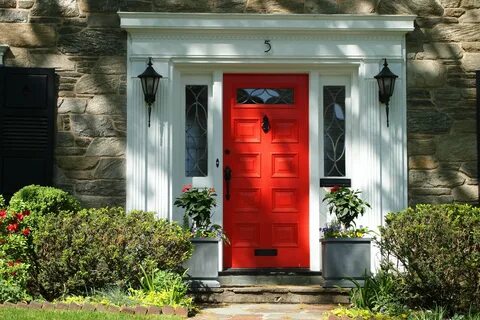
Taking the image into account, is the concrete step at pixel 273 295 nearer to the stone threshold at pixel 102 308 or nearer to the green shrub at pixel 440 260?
the green shrub at pixel 440 260

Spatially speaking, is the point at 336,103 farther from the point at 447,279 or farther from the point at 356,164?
the point at 447,279

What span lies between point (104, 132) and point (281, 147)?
6.03 ft

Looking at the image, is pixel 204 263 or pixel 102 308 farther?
pixel 204 263

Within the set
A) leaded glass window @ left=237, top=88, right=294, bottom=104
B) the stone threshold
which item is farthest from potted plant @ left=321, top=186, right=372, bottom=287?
the stone threshold

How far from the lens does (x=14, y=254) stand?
6.25 meters

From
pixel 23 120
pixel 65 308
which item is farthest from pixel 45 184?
pixel 65 308

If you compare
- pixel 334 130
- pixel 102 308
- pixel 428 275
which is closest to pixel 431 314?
pixel 428 275

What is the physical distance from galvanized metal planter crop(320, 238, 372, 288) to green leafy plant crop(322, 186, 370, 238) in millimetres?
129

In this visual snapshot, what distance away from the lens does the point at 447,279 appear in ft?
19.3

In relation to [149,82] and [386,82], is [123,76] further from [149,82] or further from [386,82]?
[386,82]

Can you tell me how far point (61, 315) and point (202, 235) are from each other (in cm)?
198

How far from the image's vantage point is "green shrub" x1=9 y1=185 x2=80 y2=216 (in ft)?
22.2

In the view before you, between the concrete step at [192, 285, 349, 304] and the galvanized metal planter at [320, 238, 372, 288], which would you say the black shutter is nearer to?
the concrete step at [192, 285, 349, 304]

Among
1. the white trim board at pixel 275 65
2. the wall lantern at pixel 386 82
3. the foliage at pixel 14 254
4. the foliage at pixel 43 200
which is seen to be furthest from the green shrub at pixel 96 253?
the wall lantern at pixel 386 82
